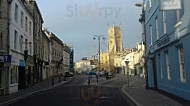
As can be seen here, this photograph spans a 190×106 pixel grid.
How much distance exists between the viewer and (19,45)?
20375 millimetres

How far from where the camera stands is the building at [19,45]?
58.6 feet

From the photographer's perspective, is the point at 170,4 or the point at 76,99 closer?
the point at 170,4

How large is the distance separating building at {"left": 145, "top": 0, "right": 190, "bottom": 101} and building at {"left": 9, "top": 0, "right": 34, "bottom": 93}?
12226 millimetres

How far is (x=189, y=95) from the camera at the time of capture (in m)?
10.1

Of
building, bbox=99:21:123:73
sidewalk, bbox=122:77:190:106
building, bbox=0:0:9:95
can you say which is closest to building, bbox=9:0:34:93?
building, bbox=0:0:9:95

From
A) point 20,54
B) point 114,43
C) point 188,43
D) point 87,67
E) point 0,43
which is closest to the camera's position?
point 188,43

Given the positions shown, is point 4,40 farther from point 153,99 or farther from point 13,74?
point 153,99

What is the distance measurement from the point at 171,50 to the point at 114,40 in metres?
94.3

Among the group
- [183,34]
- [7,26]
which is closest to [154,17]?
[183,34]

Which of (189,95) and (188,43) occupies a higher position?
(188,43)

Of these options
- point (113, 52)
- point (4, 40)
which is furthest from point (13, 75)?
point (113, 52)

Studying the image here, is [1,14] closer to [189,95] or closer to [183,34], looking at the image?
[183,34]

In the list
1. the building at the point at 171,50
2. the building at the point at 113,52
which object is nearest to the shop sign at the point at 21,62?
the building at the point at 171,50

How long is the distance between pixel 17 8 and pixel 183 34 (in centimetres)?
1558
